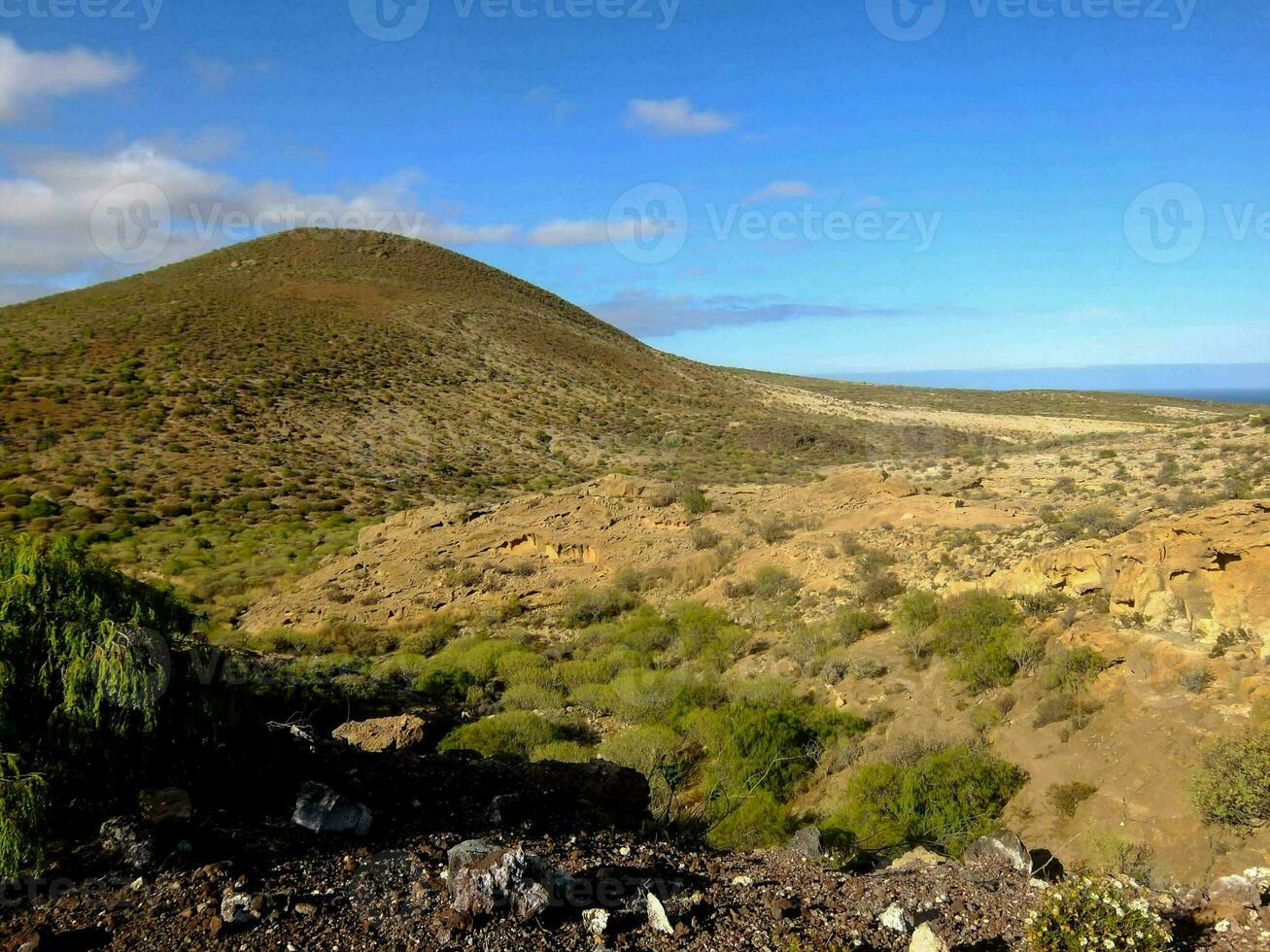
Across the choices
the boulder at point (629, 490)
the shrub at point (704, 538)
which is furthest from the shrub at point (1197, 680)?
the boulder at point (629, 490)

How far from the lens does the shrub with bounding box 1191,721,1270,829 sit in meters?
6.20

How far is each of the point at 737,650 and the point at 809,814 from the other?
458 centimetres

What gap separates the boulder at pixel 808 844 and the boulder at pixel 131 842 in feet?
14.0

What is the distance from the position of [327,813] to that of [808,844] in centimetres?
356

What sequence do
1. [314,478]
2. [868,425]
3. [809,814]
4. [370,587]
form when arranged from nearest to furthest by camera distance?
1. [809,814]
2. [370,587]
3. [314,478]
4. [868,425]

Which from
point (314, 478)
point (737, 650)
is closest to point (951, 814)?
point (737, 650)

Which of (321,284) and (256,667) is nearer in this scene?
(256,667)

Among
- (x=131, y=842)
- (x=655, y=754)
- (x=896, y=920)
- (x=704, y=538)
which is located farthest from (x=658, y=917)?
(x=704, y=538)

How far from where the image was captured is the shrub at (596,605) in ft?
49.0

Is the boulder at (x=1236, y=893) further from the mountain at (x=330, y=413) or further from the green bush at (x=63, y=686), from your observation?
the mountain at (x=330, y=413)

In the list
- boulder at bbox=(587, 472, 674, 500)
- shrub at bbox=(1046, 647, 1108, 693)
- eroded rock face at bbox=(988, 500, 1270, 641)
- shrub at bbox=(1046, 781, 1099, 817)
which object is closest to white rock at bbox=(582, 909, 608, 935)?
shrub at bbox=(1046, 781, 1099, 817)

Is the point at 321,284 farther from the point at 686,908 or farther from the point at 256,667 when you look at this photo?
the point at 686,908

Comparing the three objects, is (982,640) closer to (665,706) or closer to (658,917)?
(665,706)

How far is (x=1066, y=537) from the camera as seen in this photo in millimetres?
12875
